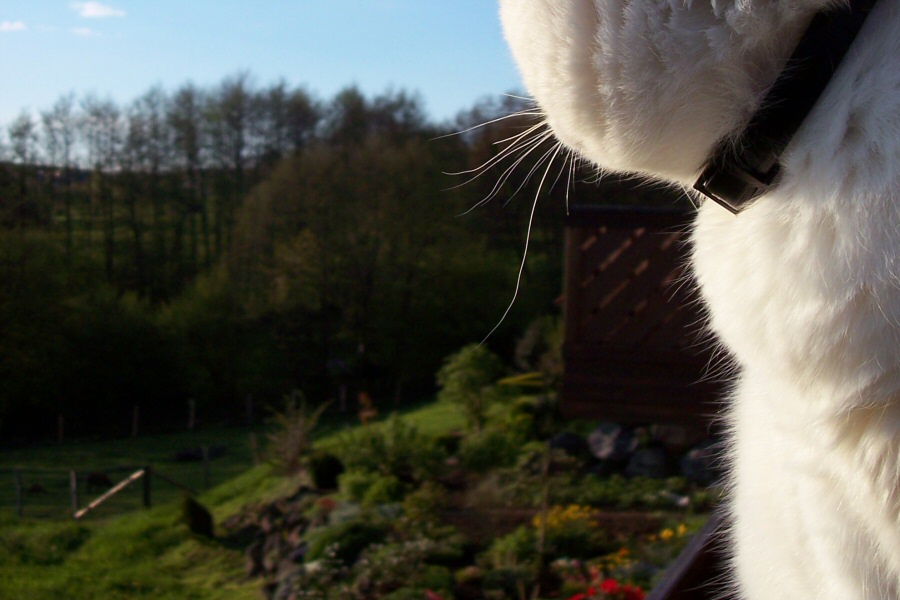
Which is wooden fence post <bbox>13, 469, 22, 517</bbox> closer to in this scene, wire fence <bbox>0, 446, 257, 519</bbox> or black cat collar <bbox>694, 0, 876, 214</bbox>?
wire fence <bbox>0, 446, 257, 519</bbox>

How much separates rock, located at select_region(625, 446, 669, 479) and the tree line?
5.94 meters

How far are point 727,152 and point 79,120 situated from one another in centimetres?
1171

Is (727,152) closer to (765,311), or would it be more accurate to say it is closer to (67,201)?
(765,311)

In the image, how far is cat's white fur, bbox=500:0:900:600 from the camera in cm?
58

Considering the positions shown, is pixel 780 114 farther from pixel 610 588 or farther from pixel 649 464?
pixel 649 464

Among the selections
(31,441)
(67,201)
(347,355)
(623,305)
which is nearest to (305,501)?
(31,441)

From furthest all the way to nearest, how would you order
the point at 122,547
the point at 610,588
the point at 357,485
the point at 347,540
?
the point at 357,485 → the point at 122,547 → the point at 347,540 → the point at 610,588

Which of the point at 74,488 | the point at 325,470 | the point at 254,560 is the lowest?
the point at 254,560

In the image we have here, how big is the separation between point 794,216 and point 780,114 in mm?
94

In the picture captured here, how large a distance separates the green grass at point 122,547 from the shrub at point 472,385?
296 centimetres

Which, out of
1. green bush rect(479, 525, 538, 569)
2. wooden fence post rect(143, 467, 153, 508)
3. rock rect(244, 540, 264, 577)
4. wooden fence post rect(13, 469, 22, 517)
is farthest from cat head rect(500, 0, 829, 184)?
wooden fence post rect(143, 467, 153, 508)

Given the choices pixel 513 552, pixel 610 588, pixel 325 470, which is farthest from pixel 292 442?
pixel 610 588

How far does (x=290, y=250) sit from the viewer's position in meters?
19.4

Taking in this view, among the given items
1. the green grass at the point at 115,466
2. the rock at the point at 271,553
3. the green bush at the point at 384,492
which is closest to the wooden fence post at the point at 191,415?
the green grass at the point at 115,466
